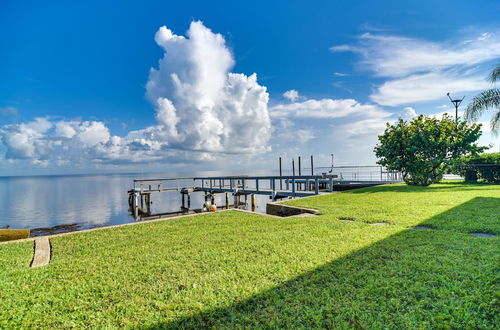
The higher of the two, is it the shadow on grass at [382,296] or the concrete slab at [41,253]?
the shadow on grass at [382,296]

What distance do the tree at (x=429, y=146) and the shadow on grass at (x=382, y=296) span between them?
12.3 metres

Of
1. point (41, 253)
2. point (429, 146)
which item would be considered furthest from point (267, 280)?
point (429, 146)

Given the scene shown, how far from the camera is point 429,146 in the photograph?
14211 mm

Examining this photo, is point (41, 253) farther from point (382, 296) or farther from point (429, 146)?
point (429, 146)

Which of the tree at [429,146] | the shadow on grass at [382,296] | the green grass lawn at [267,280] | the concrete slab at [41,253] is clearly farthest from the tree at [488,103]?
the concrete slab at [41,253]

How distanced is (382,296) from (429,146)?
14.7 meters

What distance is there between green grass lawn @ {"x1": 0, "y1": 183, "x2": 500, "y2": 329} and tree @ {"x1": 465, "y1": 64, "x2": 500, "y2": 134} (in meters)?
10.9

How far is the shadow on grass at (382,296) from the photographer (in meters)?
2.30

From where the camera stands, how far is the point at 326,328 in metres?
2.23

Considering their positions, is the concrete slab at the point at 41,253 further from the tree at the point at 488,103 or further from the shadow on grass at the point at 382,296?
the tree at the point at 488,103

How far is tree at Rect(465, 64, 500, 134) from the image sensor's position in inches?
508

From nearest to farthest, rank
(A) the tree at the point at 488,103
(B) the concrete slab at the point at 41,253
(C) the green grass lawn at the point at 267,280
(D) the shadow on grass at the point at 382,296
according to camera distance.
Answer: (D) the shadow on grass at the point at 382,296 < (C) the green grass lawn at the point at 267,280 < (B) the concrete slab at the point at 41,253 < (A) the tree at the point at 488,103

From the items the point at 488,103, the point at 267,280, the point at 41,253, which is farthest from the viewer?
the point at 488,103

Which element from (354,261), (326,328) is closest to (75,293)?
(326,328)
